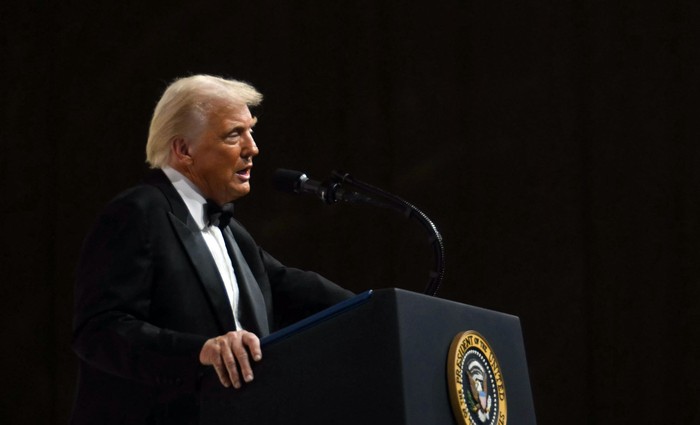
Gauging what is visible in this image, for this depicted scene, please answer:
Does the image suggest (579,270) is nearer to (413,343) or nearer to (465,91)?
(465,91)

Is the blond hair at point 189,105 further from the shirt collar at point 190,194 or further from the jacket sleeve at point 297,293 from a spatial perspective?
the jacket sleeve at point 297,293

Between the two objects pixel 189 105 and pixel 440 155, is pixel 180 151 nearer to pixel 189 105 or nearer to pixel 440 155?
pixel 189 105

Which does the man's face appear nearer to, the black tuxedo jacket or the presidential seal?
the black tuxedo jacket

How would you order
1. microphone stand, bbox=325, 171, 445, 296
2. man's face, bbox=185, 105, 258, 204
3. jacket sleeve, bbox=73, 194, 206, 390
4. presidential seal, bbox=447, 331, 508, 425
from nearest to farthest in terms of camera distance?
presidential seal, bbox=447, 331, 508, 425
jacket sleeve, bbox=73, 194, 206, 390
microphone stand, bbox=325, 171, 445, 296
man's face, bbox=185, 105, 258, 204

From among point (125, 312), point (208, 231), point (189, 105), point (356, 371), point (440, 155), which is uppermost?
point (440, 155)

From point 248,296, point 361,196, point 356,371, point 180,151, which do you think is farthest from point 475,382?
point 180,151

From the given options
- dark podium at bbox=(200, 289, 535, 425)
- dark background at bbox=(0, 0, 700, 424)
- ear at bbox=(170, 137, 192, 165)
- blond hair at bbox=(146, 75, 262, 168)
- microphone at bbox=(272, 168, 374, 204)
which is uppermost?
dark background at bbox=(0, 0, 700, 424)

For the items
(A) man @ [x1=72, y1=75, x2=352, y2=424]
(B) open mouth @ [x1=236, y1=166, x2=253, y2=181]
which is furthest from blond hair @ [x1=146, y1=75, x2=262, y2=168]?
(B) open mouth @ [x1=236, y1=166, x2=253, y2=181]

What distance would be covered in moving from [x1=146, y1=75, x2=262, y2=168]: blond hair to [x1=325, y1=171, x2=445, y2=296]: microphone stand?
352mm

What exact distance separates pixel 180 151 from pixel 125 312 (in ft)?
1.54

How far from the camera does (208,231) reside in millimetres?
2012

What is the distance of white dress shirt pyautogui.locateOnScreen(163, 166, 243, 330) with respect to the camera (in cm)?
194

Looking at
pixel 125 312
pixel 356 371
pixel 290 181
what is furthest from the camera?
pixel 290 181

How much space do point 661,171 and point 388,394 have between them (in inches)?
95.0
